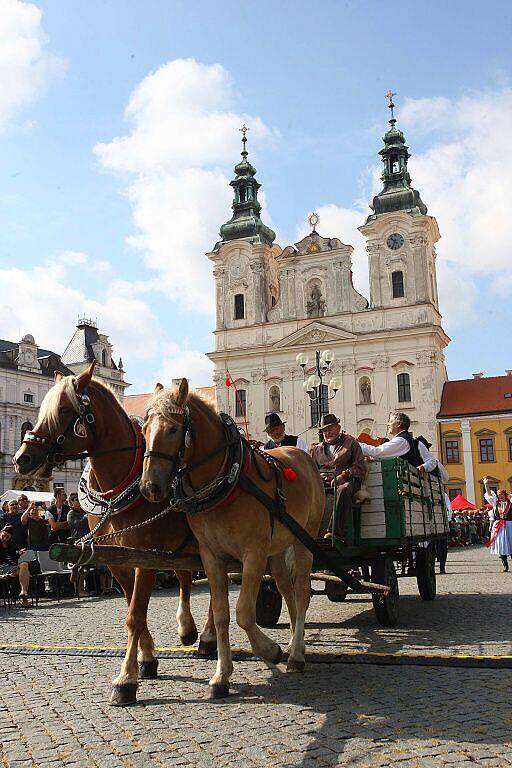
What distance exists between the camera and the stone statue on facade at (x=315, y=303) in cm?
5381

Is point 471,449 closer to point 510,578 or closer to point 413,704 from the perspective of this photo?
point 510,578

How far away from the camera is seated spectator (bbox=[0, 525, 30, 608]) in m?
13.4

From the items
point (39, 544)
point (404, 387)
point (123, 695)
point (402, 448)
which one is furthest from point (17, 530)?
point (404, 387)

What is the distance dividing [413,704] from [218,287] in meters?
53.4

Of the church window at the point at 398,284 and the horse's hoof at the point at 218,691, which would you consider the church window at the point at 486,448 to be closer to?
the church window at the point at 398,284

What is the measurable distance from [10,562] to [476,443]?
41.1m

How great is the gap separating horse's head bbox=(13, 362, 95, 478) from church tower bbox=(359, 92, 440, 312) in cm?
4709

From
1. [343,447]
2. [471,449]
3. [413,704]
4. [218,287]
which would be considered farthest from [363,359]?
[413,704]

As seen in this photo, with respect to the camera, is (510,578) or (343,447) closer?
(343,447)

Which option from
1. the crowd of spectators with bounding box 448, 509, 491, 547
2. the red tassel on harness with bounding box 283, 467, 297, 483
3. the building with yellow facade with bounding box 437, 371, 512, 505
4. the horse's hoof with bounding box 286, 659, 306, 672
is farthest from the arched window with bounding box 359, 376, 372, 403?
the horse's hoof with bounding box 286, 659, 306, 672

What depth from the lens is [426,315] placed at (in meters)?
50.4

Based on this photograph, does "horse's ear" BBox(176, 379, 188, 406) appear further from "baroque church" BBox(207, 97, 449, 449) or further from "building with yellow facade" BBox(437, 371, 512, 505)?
"building with yellow facade" BBox(437, 371, 512, 505)

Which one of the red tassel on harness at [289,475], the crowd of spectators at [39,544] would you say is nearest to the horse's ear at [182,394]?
the red tassel on harness at [289,475]

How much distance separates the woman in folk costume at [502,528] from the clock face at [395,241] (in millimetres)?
36058
